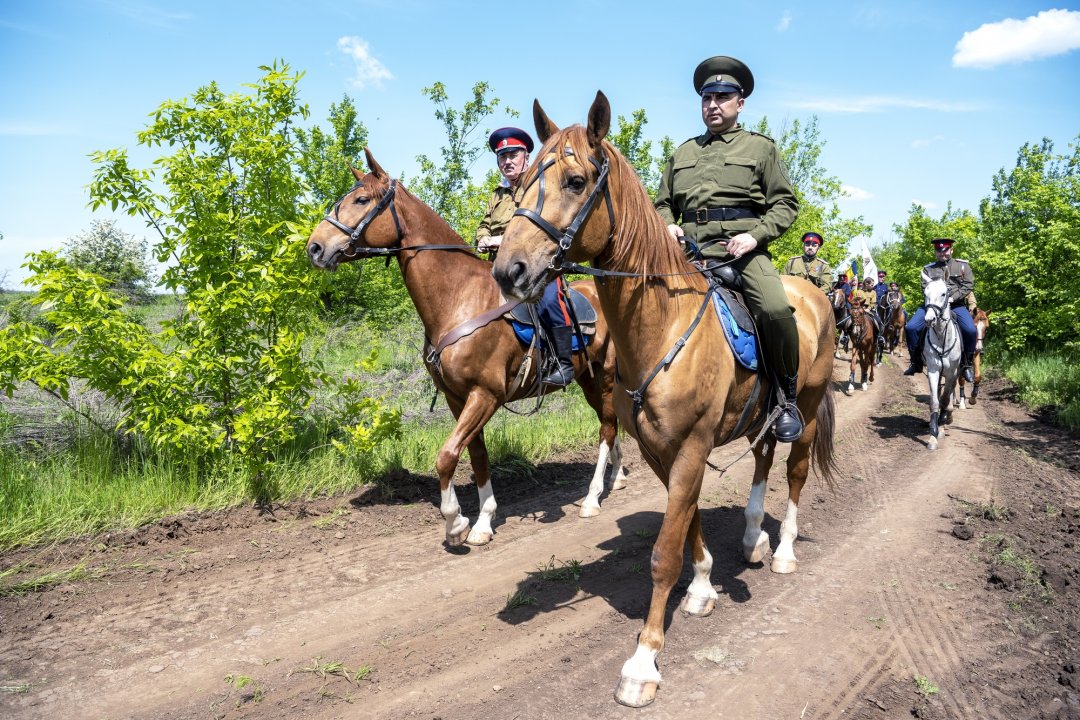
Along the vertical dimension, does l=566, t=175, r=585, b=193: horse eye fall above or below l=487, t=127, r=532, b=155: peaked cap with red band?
below

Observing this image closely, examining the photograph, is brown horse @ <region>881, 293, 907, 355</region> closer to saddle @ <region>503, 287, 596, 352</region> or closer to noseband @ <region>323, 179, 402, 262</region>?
saddle @ <region>503, 287, 596, 352</region>

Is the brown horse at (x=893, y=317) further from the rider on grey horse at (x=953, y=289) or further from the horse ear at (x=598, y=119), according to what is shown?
the horse ear at (x=598, y=119)

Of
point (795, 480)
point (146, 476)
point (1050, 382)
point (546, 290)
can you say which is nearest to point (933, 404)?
point (1050, 382)

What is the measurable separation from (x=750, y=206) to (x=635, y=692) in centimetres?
301

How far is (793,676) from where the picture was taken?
139 inches

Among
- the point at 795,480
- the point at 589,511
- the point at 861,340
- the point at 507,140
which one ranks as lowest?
the point at 589,511

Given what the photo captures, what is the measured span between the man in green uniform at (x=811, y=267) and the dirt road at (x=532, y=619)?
6.15 meters

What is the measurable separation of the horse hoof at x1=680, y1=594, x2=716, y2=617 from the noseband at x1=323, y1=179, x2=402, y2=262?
3737mm

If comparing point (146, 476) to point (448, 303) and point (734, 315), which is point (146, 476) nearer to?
point (448, 303)

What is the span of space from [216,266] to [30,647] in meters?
3.29

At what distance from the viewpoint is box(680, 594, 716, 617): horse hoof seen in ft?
14.0

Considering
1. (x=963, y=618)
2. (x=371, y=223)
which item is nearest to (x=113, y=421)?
(x=371, y=223)

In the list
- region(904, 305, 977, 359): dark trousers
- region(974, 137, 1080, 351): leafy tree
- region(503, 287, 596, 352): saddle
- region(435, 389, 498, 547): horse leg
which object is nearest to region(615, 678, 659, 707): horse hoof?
region(435, 389, 498, 547): horse leg

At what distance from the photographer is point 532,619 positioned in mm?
4203
